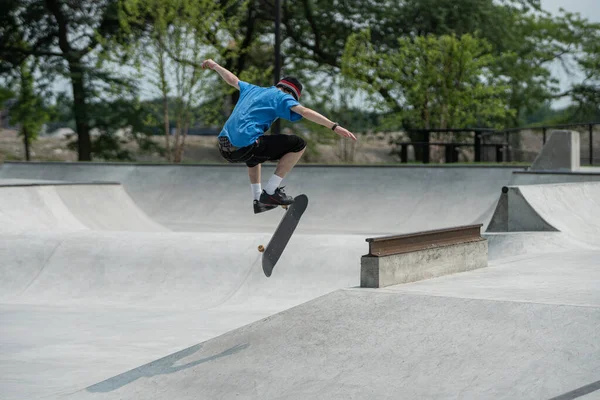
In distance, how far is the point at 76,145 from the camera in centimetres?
3809

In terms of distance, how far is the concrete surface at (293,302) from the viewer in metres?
6.20

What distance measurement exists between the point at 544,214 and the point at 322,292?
3905mm

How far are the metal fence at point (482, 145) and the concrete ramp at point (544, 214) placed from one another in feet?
22.6

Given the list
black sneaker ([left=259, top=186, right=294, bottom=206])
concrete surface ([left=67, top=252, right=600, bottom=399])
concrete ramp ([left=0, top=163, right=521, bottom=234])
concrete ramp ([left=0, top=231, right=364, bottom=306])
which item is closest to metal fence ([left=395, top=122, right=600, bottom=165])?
concrete ramp ([left=0, top=163, right=521, bottom=234])

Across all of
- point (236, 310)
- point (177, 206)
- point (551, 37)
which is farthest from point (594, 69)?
point (236, 310)

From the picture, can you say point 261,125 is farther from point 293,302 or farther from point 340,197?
point 340,197

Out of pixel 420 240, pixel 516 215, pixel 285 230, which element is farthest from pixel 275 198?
pixel 516 215

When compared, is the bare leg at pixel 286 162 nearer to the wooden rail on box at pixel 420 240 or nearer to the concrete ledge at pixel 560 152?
the wooden rail on box at pixel 420 240

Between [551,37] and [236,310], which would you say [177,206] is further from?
[551,37]

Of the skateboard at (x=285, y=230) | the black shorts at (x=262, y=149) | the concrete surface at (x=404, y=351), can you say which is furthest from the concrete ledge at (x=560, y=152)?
the black shorts at (x=262, y=149)

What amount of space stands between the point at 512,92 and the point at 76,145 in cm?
2323

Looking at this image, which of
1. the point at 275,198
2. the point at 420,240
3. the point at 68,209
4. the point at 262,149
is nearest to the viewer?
the point at 262,149

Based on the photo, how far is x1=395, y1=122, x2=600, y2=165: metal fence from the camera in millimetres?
24531

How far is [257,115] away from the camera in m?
7.25
